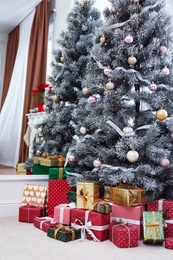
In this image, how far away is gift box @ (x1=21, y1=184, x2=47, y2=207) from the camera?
6.42 ft

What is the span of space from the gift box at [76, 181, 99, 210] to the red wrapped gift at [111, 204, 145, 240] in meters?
0.13

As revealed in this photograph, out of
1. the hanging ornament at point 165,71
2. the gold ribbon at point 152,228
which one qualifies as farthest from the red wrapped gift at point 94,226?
the hanging ornament at point 165,71

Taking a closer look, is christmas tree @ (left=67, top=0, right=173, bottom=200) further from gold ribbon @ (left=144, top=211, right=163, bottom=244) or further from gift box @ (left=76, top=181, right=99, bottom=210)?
gold ribbon @ (left=144, top=211, right=163, bottom=244)

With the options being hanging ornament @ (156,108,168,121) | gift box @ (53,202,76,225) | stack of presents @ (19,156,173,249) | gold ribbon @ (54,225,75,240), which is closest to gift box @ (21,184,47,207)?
stack of presents @ (19,156,173,249)

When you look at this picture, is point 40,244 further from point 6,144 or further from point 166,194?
point 6,144

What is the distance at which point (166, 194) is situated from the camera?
1723mm

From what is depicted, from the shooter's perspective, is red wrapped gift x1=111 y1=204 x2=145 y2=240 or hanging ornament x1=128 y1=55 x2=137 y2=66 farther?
hanging ornament x1=128 y1=55 x2=137 y2=66

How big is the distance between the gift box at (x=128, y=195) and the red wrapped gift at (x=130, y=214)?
0.09 ft

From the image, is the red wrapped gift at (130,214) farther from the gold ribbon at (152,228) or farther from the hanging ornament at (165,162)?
the hanging ornament at (165,162)

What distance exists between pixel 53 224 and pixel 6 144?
337 centimetres

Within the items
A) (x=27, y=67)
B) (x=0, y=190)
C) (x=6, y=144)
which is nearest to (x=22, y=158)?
(x=6, y=144)

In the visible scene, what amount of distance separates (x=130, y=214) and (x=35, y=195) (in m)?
0.70

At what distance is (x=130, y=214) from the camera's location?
61.9 inches

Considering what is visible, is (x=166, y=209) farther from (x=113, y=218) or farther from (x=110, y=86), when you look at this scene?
(x=110, y=86)
